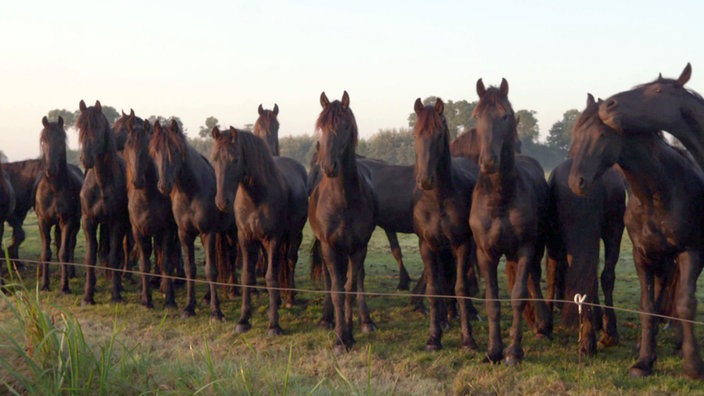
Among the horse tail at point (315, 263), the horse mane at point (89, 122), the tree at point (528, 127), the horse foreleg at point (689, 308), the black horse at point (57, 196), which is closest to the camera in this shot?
the horse foreleg at point (689, 308)

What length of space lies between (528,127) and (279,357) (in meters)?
49.8

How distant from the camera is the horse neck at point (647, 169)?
15.9 ft

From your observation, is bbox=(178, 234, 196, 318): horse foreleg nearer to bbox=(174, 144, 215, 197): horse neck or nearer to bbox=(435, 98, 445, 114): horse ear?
bbox=(174, 144, 215, 197): horse neck

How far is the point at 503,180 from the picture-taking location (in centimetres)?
550

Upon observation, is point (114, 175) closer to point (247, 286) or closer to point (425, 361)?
point (247, 286)

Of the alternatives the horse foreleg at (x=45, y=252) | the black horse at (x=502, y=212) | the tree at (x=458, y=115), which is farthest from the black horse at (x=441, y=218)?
the tree at (x=458, y=115)

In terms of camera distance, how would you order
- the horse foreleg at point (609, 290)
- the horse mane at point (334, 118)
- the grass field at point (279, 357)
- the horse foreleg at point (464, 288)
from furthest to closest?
1. the horse foreleg at point (609, 290)
2. the horse foreleg at point (464, 288)
3. the horse mane at point (334, 118)
4. the grass field at point (279, 357)

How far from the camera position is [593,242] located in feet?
19.7

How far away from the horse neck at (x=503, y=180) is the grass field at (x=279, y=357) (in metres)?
1.48

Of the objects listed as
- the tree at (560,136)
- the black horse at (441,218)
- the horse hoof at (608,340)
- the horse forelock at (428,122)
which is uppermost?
the tree at (560,136)

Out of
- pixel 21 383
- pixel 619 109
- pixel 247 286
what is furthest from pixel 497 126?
pixel 21 383

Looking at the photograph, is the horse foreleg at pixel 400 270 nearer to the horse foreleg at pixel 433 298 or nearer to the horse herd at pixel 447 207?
the horse herd at pixel 447 207

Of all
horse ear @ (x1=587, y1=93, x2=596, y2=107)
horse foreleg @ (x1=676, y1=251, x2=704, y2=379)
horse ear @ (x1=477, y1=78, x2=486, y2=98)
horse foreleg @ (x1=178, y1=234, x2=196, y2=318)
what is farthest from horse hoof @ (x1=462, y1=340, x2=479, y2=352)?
horse foreleg @ (x1=178, y1=234, x2=196, y2=318)

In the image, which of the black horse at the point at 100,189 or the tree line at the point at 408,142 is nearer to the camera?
the black horse at the point at 100,189
